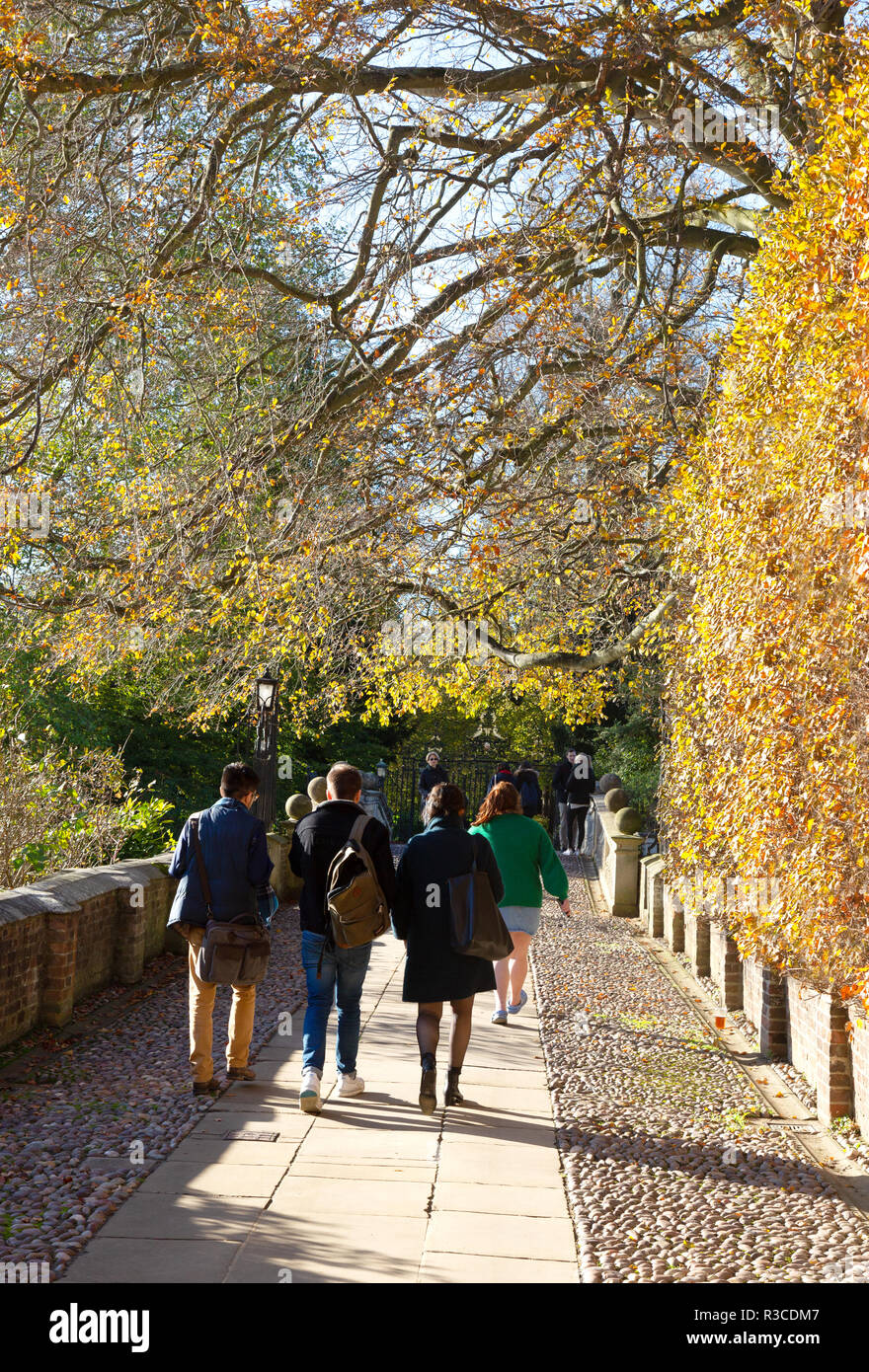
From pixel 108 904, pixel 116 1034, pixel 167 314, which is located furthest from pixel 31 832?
pixel 167 314

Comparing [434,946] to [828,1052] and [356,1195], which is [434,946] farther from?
[828,1052]

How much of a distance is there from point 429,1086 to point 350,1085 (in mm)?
532

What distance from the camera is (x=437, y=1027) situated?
614 centimetres

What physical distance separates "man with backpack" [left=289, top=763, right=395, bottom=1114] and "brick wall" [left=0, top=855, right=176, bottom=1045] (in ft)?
6.27

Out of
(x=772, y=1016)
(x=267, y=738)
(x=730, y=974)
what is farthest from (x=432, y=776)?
(x=772, y=1016)

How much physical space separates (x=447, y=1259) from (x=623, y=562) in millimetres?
10831

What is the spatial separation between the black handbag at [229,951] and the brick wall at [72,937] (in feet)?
4.45

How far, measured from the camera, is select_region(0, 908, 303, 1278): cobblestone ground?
439 centimetres

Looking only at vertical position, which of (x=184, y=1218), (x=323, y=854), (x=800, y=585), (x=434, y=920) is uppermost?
(x=800, y=585)

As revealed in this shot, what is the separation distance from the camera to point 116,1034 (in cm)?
759

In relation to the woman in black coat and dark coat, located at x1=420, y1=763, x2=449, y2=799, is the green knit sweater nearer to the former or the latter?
the woman in black coat

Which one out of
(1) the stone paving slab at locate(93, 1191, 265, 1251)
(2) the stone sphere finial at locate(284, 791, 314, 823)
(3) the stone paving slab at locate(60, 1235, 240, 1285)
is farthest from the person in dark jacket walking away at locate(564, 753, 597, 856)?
(3) the stone paving slab at locate(60, 1235, 240, 1285)

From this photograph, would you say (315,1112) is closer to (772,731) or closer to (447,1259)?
(447,1259)

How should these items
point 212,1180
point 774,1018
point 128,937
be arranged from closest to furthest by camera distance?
point 212,1180 < point 774,1018 < point 128,937
